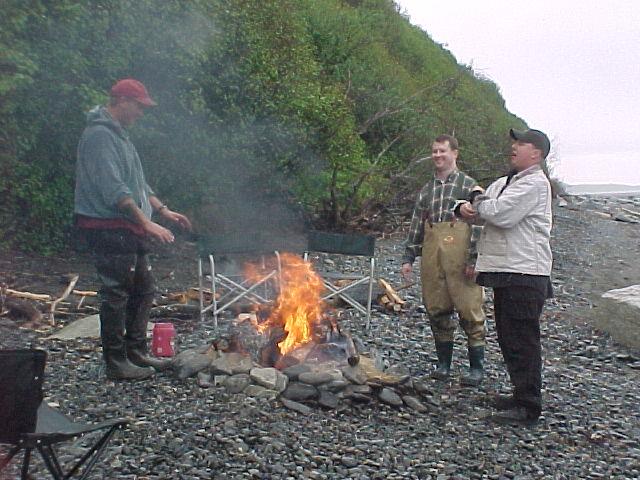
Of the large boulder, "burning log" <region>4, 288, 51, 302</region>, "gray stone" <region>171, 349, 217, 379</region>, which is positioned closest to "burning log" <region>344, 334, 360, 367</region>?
"gray stone" <region>171, 349, 217, 379</region>

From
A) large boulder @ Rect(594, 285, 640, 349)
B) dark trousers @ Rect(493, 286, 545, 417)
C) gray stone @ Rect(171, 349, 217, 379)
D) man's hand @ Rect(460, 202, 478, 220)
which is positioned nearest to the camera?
dark trousers @ Rect(493, 286, 545, 417)

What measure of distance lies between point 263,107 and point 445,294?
21.3 feet

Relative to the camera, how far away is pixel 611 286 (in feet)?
42.2

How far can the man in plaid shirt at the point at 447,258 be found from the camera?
6004mm

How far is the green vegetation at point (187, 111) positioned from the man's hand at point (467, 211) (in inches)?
223

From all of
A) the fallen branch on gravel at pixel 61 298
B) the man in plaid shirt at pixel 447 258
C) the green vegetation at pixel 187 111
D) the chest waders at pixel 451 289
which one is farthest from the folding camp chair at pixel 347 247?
the green vegetation at pixel 187 111

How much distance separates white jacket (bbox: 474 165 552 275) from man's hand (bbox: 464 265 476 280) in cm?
62

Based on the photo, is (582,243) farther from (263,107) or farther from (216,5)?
(216,5)

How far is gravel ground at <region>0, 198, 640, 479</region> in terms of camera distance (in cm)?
446

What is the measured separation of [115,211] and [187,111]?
18.7ft

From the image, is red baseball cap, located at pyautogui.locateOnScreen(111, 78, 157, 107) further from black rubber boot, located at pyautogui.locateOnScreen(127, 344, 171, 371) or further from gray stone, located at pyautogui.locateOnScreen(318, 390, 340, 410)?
gray stone, located at pyautogui.locateOnScreen(318, 390, 340, 410)

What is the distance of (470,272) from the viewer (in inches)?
233

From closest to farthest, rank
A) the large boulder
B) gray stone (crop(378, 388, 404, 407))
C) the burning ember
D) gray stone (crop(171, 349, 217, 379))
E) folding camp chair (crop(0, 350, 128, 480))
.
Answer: folding camp chair (crop(0, 350, 128, 480)) → gray stone (crop(378, 388, 404, 407)) → gray stone (crop(171, 349, 217, 379)) → the burning ember → the large boulder

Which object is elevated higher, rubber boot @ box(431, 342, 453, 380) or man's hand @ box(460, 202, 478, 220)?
man's hand @ box(460, 202, 478, 220)
